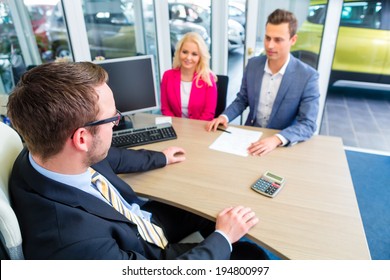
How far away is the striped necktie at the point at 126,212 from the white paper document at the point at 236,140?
565 mm

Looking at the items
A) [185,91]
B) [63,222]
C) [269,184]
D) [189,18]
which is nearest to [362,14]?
[189,18]

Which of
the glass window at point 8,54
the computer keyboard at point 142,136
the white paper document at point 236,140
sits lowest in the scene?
the white paper document at point 236,140

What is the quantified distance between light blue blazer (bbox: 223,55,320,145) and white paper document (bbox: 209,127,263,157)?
169 millimetres

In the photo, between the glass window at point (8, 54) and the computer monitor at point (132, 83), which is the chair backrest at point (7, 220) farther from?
the glass window at point (8, 54)

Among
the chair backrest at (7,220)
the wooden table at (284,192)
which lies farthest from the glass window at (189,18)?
the chair backrest at (7,220)

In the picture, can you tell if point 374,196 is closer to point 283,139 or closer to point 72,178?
point 283,139

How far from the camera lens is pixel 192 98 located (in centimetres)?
210

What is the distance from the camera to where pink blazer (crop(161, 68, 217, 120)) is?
2090mm

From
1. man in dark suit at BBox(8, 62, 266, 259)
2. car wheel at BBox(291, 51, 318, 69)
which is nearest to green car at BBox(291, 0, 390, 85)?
car wheel at BBox(291, 51, 318, 69)

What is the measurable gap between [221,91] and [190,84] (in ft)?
0.84

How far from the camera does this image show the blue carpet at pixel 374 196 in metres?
1.86
